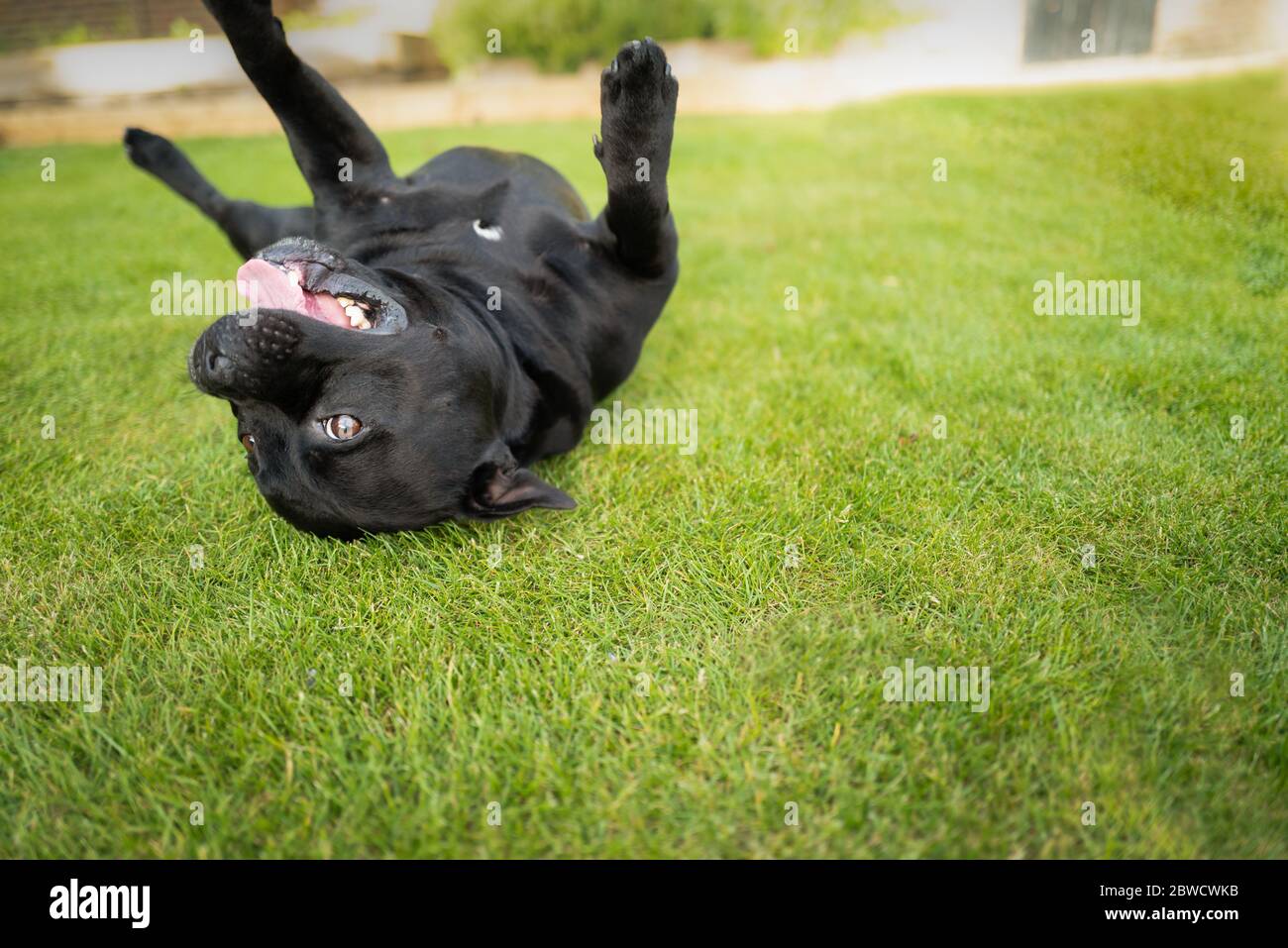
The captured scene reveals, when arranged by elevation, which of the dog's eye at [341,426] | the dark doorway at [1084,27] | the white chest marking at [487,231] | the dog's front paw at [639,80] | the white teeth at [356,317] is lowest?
the dog's eye at [341,426]

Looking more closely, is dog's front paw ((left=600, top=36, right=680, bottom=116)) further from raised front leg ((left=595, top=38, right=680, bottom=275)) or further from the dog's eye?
the dog's eye

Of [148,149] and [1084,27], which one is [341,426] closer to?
[148,149]

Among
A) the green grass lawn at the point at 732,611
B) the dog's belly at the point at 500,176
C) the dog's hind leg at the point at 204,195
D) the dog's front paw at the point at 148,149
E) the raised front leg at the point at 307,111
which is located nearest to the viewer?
the green grass lawn at the point at 732,611

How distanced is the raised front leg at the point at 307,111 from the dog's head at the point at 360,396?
83 centimetres

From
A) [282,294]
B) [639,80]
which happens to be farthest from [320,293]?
[639,80]

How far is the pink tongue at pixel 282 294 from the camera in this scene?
222 cm

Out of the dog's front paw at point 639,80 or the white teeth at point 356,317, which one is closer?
the white teeth at point 356,317

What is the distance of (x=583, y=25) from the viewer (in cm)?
1238

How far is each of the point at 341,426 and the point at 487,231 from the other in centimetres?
114

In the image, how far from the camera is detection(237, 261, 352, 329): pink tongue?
2225 mm

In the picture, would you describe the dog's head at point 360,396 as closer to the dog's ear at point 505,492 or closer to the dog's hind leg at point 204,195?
the dog's ear at point 505,492

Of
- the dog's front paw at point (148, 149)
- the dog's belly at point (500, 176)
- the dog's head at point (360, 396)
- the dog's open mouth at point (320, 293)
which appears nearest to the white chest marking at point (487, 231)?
the dog's belly at point (500, 176)
